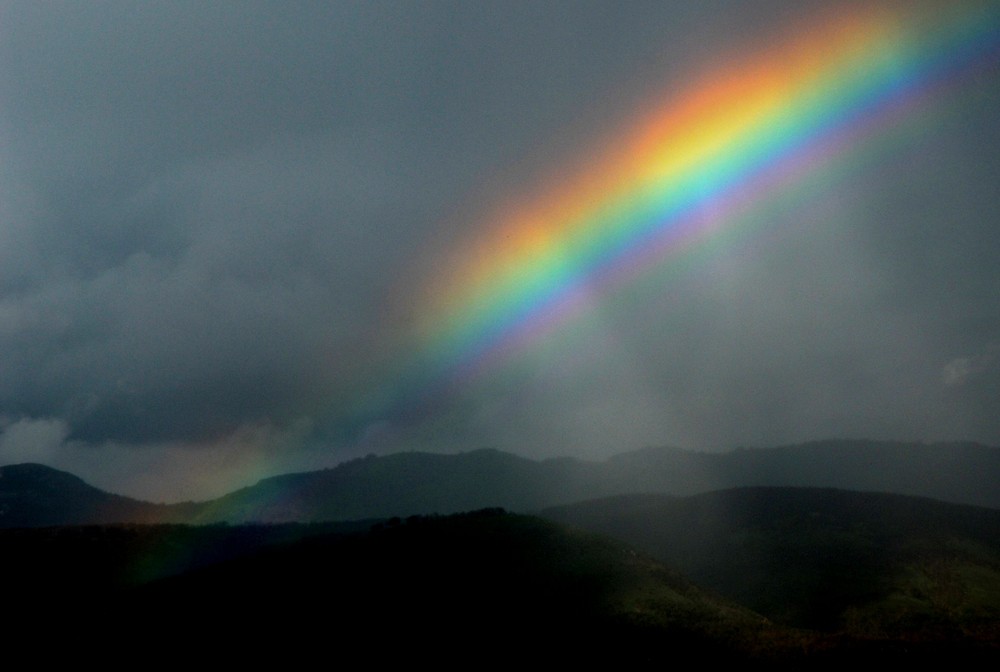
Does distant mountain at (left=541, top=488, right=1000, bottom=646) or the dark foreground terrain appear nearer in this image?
the dark foreground terrain

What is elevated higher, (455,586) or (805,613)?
(455,586)

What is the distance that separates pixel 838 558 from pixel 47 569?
88058mm

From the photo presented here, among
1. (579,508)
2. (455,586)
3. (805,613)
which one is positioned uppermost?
(579,508)

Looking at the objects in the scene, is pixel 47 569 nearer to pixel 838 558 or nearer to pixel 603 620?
pixel 603 620

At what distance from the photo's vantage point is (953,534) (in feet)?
342

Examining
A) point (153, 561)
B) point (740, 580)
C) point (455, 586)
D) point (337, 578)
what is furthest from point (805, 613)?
point (153, 561)

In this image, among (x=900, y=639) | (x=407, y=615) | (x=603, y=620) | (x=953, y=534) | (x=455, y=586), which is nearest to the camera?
(x=900, y=639)

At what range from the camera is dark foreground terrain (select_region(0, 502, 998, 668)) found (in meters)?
50.8

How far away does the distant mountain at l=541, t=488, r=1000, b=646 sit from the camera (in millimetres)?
73688

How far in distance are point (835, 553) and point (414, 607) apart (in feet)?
195

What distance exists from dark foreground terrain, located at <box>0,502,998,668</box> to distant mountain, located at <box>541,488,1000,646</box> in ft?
29.7

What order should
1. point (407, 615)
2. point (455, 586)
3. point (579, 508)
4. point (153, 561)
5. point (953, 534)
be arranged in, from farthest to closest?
point (579, 508), point (953, 534), point (153, 561), point (455, 586), point (407, 615)

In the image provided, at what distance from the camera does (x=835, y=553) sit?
314 feet

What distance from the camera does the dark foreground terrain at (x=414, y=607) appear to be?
5081cm
